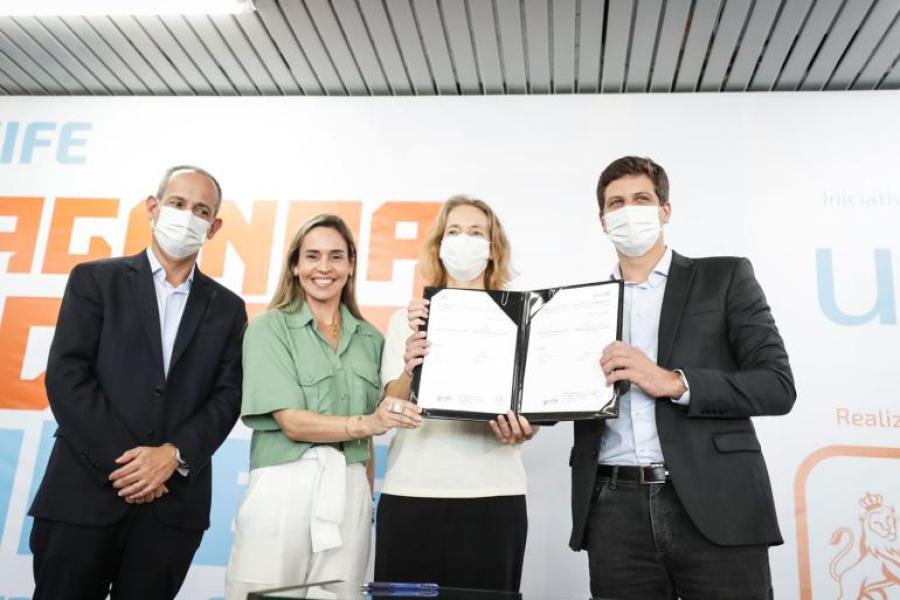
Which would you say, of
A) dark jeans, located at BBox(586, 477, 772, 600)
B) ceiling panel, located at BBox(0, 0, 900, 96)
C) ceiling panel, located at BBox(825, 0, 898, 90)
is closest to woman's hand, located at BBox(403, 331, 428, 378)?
dark jeans, located at BBox(586, 477, 772, 600)

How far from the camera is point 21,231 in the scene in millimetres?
4070

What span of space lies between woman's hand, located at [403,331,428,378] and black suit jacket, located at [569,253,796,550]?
517mm

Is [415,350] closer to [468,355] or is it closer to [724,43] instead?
[468,355]

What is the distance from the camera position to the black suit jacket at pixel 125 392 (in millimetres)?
2105

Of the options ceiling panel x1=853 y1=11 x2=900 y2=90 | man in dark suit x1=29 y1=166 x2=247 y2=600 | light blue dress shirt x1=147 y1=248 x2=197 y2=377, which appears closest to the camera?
man in dark suit x1=29 y1=166 x2=247 y2=600

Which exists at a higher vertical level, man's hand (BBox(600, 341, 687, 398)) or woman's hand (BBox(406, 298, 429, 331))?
woman's hand (BBox(406, 298, 429, 331))

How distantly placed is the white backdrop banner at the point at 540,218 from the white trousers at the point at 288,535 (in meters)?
1.44

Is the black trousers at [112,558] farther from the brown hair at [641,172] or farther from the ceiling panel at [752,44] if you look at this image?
the ceiling panel at [752,44]

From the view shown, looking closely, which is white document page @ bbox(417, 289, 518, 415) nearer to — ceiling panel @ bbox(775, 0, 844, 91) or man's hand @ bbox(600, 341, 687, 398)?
man's hand @ bbox(600, 341, 687, 398)

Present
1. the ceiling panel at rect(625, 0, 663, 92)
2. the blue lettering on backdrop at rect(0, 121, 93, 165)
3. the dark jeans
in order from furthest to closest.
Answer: the blue lettering on backdrop at rect(0, 121, 93, 165) < the ceiling panel at rect(625, 0, 663, 92) < the dark jeans

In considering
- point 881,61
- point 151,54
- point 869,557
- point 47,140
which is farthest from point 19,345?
point 881,61

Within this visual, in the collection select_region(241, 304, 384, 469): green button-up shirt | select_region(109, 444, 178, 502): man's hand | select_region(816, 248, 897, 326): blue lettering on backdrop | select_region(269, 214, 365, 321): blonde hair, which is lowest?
select_region(109, 444, 178, 502): man's hand

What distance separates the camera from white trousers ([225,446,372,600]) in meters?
1.97

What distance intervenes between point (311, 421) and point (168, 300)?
0.73 meters
